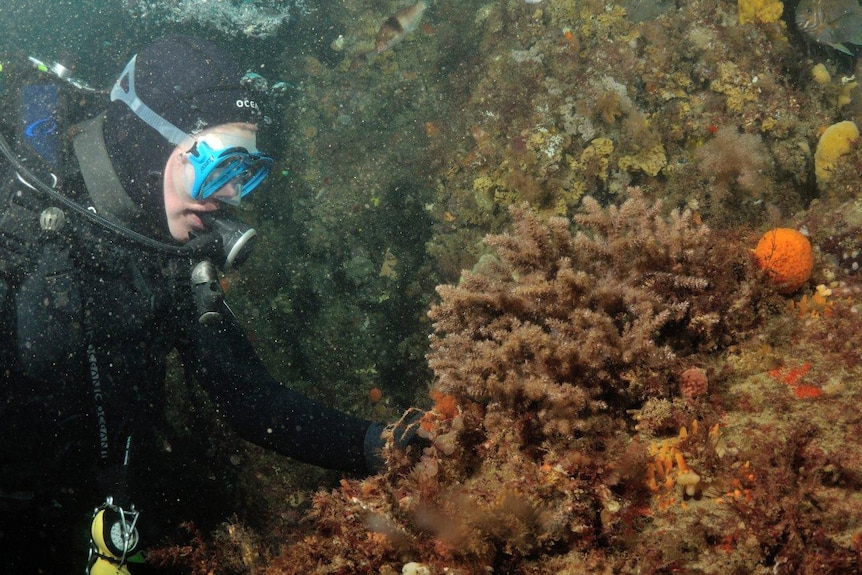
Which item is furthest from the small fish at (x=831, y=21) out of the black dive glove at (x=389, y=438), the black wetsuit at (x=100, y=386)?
the black wetsuit at (x=100, y=386)

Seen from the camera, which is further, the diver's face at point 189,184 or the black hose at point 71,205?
the diver's face at point 189,184

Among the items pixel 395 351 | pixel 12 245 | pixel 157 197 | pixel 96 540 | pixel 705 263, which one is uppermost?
pixel 12 245

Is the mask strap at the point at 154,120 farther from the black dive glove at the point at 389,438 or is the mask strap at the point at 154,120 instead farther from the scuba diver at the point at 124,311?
the black dive glove at the point at 389,438

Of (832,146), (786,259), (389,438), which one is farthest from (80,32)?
(832,146)

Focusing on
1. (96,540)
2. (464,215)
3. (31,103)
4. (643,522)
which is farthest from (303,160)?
(643,522)

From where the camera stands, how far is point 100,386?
12.8 ft

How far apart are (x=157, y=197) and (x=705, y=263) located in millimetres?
4355

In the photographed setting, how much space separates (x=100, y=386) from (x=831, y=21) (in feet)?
24.2

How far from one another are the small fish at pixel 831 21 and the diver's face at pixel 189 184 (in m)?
5.52

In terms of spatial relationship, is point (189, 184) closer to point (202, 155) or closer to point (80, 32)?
point (202, 155)

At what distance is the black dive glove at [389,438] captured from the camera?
9.71ft

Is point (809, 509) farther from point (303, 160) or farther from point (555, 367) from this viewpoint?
point (303, 160)

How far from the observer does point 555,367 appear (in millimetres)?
2459

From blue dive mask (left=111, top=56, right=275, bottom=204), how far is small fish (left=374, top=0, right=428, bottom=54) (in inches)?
110
